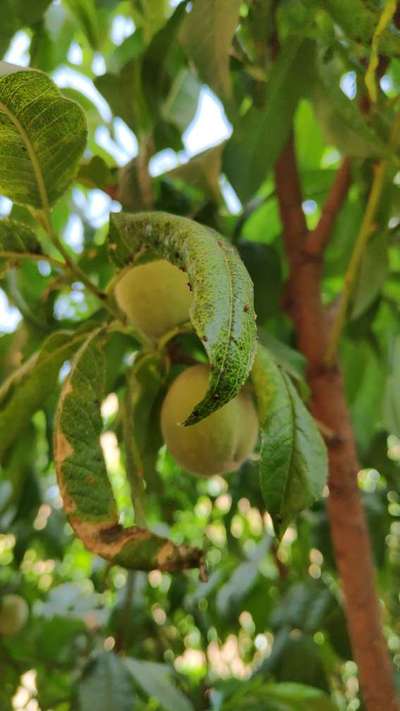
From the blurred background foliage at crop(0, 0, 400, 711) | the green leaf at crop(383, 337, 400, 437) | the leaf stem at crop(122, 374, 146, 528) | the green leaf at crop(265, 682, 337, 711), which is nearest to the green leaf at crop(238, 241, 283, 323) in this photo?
the blurred background foliage at crop(0, 0, 400, 711)

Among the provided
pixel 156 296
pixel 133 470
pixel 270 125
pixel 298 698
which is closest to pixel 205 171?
pixel 270 125

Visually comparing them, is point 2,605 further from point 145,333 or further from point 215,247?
point 215,247

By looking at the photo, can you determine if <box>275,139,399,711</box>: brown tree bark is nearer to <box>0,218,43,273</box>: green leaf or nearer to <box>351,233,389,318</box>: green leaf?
<box>351,233,389,318</box>: green leaf

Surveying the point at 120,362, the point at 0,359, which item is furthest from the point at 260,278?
the point at 0,359

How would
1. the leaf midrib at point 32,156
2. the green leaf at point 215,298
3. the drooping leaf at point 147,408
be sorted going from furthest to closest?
the drooping leaf at point 147,408 → the leaf midrib at point 32,156 → the green leaf at point 215,298

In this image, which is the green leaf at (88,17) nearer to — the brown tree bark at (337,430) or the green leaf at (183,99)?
the green leaf at (183,99)

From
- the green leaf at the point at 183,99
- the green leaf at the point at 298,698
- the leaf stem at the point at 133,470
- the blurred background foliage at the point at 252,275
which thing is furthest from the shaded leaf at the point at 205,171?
the green leaf at the point at 298,698
